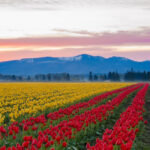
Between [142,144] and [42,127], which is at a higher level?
[42,127]

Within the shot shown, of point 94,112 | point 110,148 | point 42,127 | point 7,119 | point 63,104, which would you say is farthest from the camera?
point 63,104

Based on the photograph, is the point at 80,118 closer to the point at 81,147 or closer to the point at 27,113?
the point at 81,147

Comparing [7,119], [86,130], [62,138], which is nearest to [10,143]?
[62,138]

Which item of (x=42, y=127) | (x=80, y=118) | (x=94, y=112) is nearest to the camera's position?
(x=42, y=127)

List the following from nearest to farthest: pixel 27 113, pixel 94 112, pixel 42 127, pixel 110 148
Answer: pixel 110 148 → pixel 42 127 → pixel 94 112 → pixel 27 113

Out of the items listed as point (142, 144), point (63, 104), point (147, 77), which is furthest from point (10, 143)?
point (147, 77)

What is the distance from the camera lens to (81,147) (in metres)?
7.71

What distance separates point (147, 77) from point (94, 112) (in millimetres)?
159906

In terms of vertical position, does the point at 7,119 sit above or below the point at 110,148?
→ below

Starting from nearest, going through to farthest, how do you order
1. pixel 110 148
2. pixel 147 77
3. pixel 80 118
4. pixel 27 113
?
pixel 110 148, pixel 80 118, pixel 27 113, pixel 147 77

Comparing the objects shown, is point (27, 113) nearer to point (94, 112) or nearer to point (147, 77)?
point (94, 112)

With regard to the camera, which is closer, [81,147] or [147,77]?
[81,147]

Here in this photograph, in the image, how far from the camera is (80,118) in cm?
923

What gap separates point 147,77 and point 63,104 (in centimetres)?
15403
